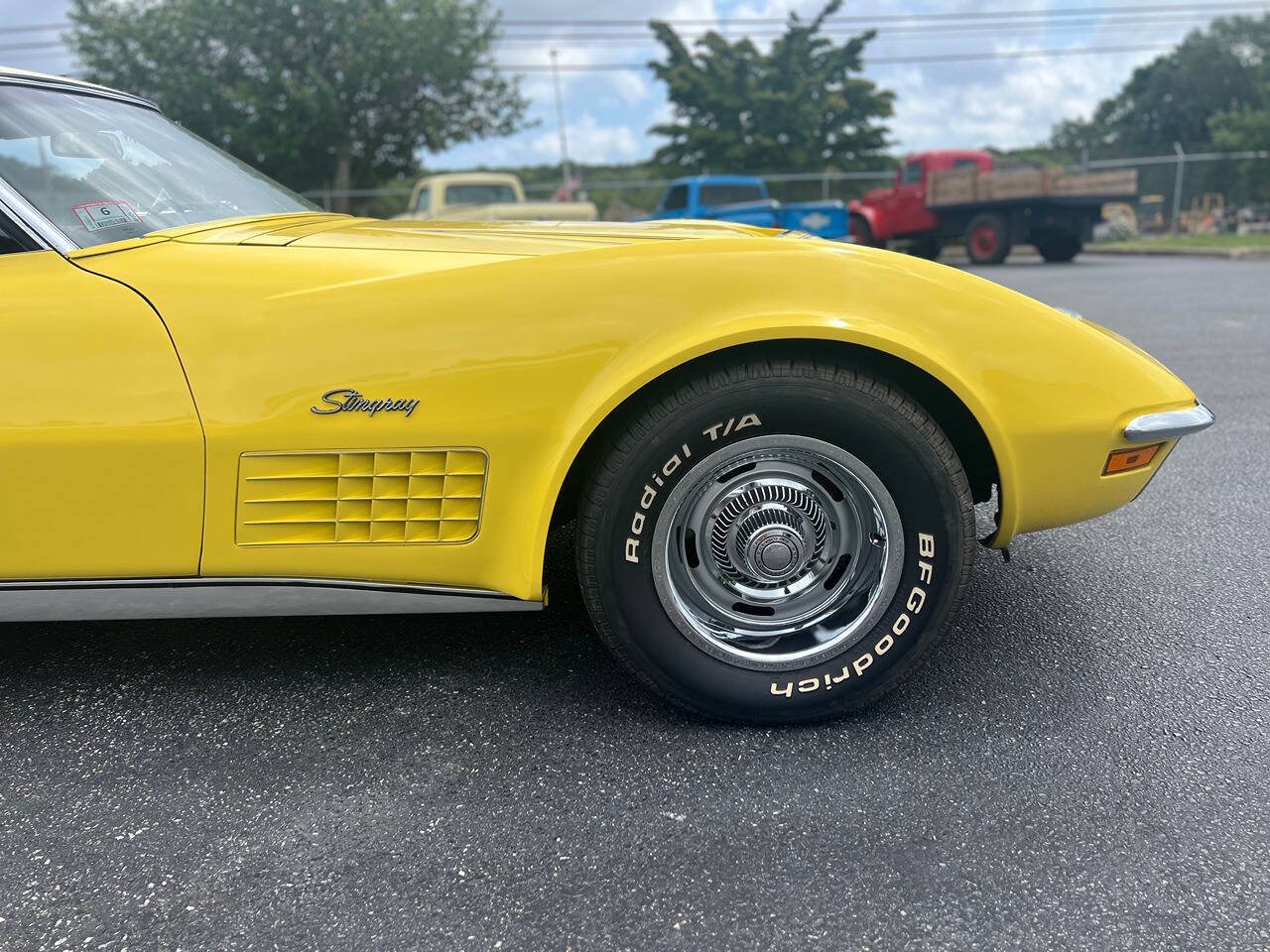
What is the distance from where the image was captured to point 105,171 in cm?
198

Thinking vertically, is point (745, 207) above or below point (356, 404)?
above

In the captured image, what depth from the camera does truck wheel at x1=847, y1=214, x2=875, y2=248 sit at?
1747 centimetres

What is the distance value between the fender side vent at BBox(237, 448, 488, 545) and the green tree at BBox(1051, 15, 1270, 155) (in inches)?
2123

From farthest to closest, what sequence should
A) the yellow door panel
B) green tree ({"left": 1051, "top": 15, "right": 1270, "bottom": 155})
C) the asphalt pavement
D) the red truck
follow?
1. green tree ({"left": 1051, "top": 15, "right": 1270, "bottom": 155})
2. the red truck
3. the yellow door panel
4. the asphalt pavement

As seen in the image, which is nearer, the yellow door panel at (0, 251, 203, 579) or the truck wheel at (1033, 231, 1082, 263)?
the yellow door panel at (0, 251, 203, 579)

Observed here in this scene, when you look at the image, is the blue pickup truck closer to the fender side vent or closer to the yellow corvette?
the yellow corvette

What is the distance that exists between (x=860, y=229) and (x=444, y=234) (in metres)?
16.8

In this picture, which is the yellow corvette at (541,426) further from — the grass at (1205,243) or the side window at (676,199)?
the grass at (1205,243)

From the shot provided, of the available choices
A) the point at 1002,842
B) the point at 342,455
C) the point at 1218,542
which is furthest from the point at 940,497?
the point at 1218,542

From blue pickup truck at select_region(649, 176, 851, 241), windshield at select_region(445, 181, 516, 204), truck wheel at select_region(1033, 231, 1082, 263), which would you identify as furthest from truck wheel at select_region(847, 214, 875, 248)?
windshield at select_region(445, 181, 516, 204)

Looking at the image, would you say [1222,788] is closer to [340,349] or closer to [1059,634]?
[1059,634]

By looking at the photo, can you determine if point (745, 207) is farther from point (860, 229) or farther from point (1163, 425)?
point (1163, 425)

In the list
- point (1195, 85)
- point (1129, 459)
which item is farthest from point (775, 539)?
point (1195, 85)

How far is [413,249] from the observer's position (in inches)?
73.6
